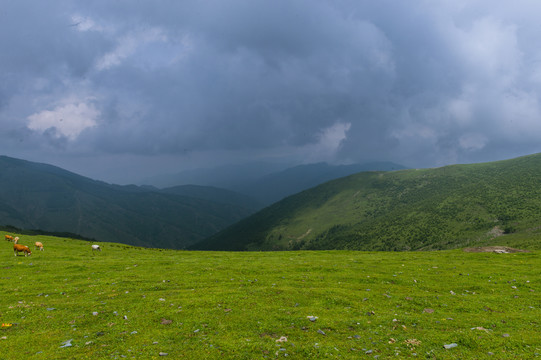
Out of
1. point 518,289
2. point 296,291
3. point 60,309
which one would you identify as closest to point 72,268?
point 60,309

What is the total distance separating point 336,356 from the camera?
10398 mm

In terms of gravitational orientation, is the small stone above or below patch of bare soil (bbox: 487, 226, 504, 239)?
above

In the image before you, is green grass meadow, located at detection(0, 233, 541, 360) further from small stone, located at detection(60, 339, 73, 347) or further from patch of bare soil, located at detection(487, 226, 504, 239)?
patch of bare soil, located at detection(487, 226, 504, 239)

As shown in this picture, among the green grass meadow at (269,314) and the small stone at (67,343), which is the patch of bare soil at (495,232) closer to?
the green grass meadow at (269,314)

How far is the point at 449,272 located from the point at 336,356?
23590mm

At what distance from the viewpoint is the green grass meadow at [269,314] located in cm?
1106

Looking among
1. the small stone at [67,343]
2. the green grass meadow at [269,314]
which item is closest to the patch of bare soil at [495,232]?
the green grass meadow at [269,314]

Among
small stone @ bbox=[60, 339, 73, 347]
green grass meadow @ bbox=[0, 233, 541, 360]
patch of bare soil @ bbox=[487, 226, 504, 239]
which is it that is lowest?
patch of bare soil @ bbox=[487, 226, 504, 239]

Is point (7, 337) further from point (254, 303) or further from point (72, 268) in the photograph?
point (72, 268)

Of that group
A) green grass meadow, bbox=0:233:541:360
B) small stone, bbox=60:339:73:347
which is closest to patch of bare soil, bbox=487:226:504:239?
green grass meadow, bbox=0:233:541:360

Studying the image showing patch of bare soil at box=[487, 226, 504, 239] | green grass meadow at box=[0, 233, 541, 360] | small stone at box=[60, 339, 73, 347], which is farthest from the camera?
patch of bare soil at box=[487, 226, 504, 239]

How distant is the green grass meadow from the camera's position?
1106cm

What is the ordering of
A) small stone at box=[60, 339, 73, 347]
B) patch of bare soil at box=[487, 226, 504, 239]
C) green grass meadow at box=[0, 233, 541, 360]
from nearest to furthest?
green grass meadow at box=[0, 233, 541, 360]
small stone at box=[60, 339, 73, 347]
patch of bare soil at box=[487, 226, 504, 239]

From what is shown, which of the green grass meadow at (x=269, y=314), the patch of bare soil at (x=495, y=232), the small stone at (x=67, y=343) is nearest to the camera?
the green grass meadow at (x=269, y=314)
